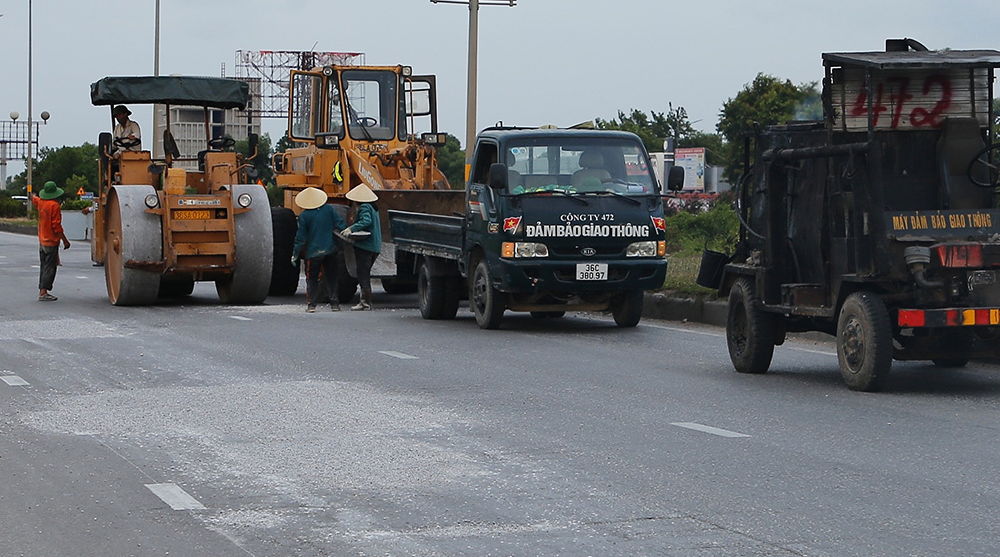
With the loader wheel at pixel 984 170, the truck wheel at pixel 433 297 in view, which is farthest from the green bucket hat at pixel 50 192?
the loader wheel at pixel 984 170

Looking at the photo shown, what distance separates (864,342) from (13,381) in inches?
270

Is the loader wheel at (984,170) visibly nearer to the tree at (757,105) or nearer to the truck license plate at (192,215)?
the truck license plate at (192,215)

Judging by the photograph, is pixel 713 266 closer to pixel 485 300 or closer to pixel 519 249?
pixel 519 249

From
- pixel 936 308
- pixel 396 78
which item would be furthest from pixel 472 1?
pixel 936 308

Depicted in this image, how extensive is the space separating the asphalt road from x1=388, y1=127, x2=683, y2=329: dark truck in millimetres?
1336

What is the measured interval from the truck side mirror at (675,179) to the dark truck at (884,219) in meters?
4.40

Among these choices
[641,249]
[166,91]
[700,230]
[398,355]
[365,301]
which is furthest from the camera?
[700,230]

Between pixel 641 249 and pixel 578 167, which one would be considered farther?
pixel 578 167

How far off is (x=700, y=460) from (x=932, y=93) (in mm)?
4790

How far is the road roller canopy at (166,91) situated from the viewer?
2209cm

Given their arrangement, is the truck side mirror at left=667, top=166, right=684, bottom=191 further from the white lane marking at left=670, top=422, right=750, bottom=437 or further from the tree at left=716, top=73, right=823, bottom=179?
the tree at left=716, top=73, right=823, bottom=179

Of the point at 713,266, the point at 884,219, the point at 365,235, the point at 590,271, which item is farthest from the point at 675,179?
the point at 884,219

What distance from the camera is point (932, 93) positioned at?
39.6ft

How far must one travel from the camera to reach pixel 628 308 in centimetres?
1769
